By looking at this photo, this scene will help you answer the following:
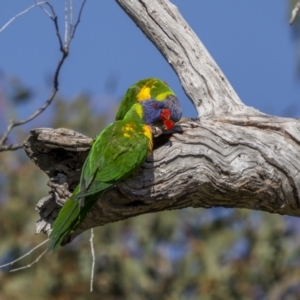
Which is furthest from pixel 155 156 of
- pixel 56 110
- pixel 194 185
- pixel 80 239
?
pixel 56 110

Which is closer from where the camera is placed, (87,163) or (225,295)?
(87,163)

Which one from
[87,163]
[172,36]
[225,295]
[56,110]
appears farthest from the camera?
[56,110]

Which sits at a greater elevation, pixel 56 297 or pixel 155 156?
pixel 56 297

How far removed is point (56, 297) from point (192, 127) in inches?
209

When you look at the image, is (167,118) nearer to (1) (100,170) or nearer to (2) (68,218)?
(1) (100,170)

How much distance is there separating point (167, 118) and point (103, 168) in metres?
0.44

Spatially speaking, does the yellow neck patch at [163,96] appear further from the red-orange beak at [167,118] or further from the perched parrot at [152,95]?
the red-orange beak at [167,118]

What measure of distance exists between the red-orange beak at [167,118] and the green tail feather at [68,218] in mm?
470

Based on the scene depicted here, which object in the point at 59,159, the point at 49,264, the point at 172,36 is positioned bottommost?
the point at 59,159

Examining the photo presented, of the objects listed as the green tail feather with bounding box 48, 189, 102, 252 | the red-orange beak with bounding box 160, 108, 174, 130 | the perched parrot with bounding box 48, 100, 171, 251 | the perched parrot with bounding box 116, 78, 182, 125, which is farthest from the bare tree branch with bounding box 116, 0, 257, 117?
the green tail feather with bounding box 48, 189, 102, 252

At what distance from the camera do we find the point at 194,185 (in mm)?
3162

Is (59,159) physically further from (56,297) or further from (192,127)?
(56,297)

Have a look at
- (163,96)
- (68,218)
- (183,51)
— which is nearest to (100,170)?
(68,218)

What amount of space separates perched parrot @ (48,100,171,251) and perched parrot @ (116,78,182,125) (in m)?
0.22
